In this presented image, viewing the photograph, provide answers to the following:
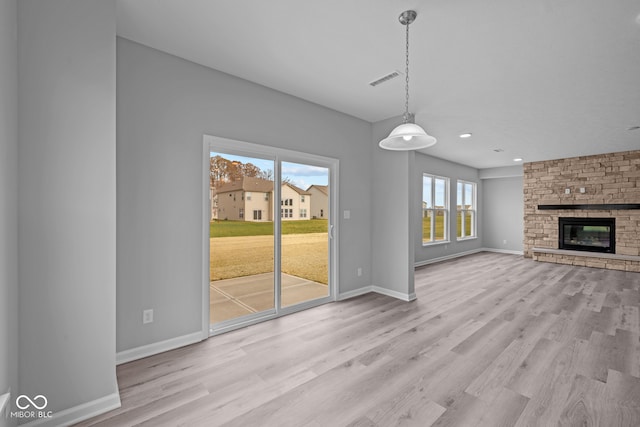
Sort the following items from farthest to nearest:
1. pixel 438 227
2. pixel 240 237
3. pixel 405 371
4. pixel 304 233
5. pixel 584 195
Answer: pixel 438 227 → pixel 584 195 → pixel 304 233 → pixel 240 237 → pixel 405 371

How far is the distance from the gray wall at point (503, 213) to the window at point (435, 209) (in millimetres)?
2479

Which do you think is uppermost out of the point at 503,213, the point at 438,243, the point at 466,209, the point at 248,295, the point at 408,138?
the point at 408,138

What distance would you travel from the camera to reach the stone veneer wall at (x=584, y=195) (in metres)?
6.02

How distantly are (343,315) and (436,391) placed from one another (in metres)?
1.54

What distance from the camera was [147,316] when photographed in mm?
2418

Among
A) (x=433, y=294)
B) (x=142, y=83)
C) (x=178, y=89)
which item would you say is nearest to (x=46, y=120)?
(x=142, y=83)

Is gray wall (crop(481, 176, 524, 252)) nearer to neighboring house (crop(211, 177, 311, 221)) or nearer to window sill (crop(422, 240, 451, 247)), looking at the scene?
window sill (crop(422, 240, 451, 247))

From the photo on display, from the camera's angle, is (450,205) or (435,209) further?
(450,205)

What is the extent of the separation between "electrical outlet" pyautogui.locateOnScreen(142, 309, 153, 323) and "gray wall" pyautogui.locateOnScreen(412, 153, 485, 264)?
16.6ft

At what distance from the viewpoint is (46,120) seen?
5.30 ft

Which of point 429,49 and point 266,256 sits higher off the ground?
point 429,49

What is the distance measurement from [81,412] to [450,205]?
313 inches

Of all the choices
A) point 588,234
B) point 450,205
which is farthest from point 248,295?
point 588,234

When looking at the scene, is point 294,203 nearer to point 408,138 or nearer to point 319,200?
point 319,200
